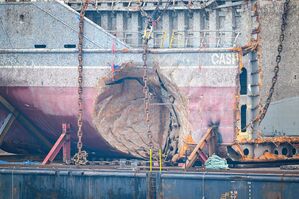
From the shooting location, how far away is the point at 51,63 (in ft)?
93.0

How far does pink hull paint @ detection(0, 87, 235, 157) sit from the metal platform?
225cm

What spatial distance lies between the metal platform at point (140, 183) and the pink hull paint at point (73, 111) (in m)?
2.25

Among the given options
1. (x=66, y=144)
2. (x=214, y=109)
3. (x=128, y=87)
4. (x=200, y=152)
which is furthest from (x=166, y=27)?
(x=66, y=144)

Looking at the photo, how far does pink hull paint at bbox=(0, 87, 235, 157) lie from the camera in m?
27.9

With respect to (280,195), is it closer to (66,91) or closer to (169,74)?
(169,74)

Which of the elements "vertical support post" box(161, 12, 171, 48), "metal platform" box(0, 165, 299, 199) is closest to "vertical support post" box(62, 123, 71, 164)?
"metal platform" box(0, 165, 299, 199)

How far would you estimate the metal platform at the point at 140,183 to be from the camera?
23.9 m

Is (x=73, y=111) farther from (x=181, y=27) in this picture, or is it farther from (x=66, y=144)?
(x=181, y=27)

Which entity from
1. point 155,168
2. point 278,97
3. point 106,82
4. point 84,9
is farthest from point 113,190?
point 278,97

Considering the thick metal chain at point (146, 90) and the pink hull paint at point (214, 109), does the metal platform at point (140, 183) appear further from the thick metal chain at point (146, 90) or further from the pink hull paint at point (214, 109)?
the pink hull paint at point (214, 109)

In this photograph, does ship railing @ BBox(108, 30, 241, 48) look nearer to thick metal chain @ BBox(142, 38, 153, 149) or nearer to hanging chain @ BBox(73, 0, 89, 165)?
thick metal chain @ BBox(142, 38, 153, 149)

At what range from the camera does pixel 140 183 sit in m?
25.3

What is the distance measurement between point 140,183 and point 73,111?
421 cm

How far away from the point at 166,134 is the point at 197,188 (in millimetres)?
4651
